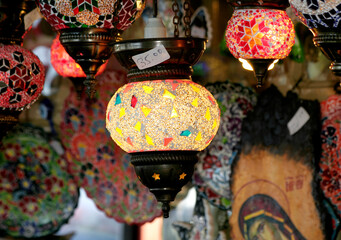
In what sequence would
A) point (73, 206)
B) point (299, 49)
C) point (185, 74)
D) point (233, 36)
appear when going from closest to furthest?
point (185, 74) < point (233, 36) < point (299, 49) < point (73, 206)

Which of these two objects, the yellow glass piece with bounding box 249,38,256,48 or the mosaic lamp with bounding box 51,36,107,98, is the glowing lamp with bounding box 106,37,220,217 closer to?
the yellow glass piece with bounding box 249,38,256,48

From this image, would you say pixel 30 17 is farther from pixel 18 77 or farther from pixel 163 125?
pixel 163 125

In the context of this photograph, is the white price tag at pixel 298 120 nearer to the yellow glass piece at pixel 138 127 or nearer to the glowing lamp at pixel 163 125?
the glowing lamp at pixel 163 125

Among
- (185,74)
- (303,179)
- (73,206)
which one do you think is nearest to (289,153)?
(303,179)

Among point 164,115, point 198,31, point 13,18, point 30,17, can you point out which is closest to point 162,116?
point 164,115

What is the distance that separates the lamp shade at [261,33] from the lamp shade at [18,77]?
0.77m

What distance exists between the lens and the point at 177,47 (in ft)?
6.25

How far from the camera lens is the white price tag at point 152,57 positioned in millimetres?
1898

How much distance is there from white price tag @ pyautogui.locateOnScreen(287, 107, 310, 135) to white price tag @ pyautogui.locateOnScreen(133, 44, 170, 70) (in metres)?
1.09

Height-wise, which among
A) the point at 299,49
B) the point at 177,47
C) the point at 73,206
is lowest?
the point at 73,206

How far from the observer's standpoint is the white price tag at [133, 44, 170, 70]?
190 centimetres

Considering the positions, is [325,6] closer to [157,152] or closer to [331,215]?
[157,152]

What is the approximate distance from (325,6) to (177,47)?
0.40m

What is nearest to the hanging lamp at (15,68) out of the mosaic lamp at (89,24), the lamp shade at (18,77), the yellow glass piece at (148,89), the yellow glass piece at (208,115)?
the lamp shade at (18,77)
